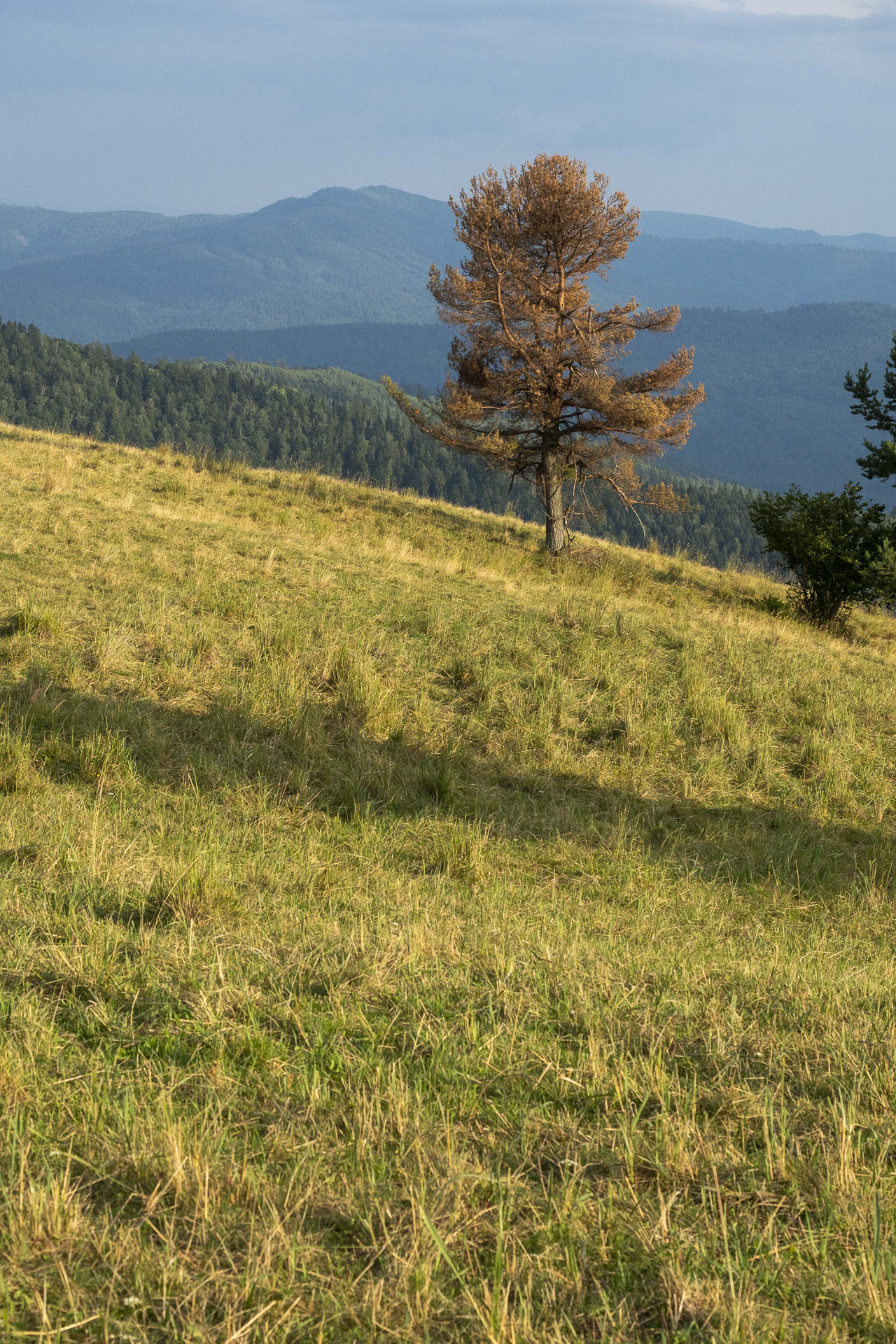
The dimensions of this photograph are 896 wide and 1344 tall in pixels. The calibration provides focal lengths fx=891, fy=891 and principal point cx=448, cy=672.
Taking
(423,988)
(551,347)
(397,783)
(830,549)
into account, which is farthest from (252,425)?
(423,988)

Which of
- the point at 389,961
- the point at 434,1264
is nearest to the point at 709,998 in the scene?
the point at 389,961

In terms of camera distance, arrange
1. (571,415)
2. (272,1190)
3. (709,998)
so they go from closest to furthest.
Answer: (272,1190)
(709,998)
(571,415)

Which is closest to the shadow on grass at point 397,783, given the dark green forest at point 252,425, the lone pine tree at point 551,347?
the lone pine tree at point 551,347

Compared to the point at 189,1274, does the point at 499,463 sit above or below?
above

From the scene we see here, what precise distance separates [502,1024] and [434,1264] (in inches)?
43.3

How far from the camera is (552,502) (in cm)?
→ 2088

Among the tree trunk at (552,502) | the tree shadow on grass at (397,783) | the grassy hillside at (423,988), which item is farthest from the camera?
the tree trunk at (552,502)

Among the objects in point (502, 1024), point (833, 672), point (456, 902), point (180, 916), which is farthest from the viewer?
point (833, 672)

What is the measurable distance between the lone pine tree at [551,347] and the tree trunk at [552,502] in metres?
0.03

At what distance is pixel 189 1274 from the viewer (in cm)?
196

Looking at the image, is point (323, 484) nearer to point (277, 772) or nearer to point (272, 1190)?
point (277, 772)

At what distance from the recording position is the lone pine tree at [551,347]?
1945 cm

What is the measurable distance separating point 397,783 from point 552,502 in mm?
15445

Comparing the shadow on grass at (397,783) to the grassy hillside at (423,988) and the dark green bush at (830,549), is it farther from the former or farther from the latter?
the dark green bush at (830,549)
